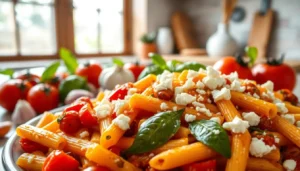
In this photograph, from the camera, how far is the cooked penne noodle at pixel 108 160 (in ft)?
1.62

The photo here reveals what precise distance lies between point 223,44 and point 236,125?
7.30 ft

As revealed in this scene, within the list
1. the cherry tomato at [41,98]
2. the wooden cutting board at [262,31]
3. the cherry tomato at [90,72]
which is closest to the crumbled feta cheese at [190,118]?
the cherry tomato at [41,98]

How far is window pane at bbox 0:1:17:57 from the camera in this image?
2381mm

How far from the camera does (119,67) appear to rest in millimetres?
1214

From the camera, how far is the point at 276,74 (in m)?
1.21

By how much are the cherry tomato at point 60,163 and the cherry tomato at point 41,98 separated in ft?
1.75

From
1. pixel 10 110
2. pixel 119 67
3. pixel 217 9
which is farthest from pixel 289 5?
pixel 10 110

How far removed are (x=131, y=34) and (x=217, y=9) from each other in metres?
0.96

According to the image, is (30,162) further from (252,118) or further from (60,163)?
(252,118)

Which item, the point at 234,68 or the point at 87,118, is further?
the point at 234,68

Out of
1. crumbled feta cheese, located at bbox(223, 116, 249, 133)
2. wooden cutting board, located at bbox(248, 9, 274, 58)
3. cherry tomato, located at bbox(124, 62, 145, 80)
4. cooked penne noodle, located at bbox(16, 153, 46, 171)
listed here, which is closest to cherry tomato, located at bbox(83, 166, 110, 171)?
cooked penne noodle, located at bbox(16, 153, 46, 171)

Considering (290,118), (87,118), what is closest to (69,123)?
(87,118)

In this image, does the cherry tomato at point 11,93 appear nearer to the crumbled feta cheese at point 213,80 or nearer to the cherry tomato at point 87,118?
the cherry tomato at point 87,118

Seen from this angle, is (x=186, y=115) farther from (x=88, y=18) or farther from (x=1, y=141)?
(x=88, y=18)
